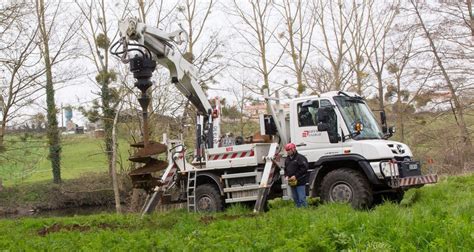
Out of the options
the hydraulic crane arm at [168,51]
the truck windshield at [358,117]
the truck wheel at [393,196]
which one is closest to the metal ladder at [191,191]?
the hydraulic crane arm at [168,51]

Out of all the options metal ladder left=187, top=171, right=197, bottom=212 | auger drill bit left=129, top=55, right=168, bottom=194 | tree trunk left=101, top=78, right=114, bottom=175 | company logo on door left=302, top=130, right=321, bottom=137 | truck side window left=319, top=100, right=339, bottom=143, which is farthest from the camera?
tree trunk left=101, top=78, right=114, bottom=175

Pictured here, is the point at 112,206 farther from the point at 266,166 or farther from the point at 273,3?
the point at 266,166

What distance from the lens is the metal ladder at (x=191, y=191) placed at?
14.7 meters

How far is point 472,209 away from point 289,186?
5377mm

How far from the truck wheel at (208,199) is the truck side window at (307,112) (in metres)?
3.03

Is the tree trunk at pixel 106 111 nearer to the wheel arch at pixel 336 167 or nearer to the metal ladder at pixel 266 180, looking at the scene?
the metal ladder at pixel 266 180

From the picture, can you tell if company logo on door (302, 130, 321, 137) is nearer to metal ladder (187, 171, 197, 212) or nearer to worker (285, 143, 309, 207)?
worker (285, 143, 309, 207)

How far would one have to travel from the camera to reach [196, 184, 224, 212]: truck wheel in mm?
14469

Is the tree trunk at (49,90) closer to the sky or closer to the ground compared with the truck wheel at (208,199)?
closer to the sky

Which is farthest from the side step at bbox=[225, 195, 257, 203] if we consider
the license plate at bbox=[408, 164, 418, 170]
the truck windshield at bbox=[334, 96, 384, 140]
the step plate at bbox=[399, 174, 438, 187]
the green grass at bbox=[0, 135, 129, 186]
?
the green grass at bbox=[0, 135, 129, 186]

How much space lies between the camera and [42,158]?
27641 mm

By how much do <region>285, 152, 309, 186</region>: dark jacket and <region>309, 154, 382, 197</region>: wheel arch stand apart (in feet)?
1.14

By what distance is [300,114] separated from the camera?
45.0 feet

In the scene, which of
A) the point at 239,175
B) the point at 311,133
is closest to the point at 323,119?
the point at 311,133
